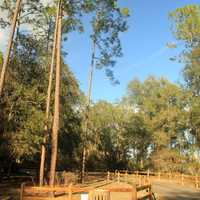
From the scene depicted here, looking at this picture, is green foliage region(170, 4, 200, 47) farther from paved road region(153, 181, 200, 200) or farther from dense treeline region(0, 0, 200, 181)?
paved road region(153, 181, 200, 200)

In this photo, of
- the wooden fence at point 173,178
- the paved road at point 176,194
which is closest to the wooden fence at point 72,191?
the paved road at point 176,194

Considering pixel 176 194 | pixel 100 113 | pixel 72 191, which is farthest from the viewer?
pixel 100 113

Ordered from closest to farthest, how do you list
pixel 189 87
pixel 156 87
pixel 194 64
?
pixel 194 64, pixel 189 87, pixel 156 87

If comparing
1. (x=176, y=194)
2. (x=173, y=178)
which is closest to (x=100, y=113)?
(x=173, y=178)

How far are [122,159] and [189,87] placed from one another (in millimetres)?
20541

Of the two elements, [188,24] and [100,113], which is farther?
[100,113]

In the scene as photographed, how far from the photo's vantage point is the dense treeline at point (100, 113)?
1915 cm

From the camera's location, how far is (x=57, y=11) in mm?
19734

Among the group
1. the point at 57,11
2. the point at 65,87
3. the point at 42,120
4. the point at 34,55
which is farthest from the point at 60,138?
the point at 57,11

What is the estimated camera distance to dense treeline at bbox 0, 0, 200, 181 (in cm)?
1915

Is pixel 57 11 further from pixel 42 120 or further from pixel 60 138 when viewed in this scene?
pixel 60 138

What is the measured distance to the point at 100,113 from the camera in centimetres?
5303

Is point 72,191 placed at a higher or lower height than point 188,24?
lower

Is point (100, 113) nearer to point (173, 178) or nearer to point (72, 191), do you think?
point (173, 178)
